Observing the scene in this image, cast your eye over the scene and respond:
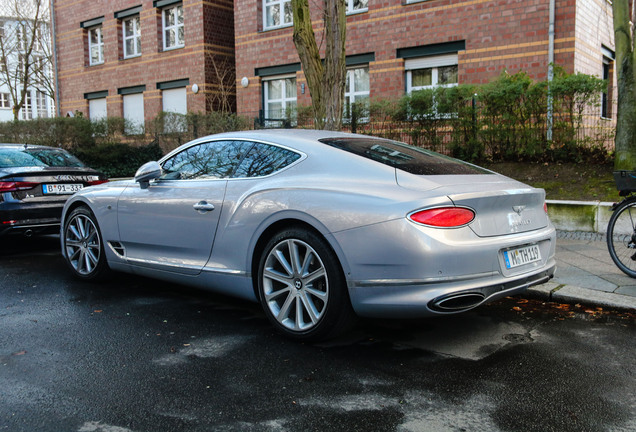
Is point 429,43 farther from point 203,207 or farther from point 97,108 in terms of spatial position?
point 97,108

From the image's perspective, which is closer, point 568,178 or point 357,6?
point 568,178

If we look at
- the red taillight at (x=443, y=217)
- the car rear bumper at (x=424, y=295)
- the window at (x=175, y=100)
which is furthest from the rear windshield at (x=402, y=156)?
the window at (x=175, y=100)

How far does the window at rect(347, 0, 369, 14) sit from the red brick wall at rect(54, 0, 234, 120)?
624cm

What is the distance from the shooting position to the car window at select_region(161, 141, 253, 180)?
15.1ft

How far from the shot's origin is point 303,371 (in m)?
3.41

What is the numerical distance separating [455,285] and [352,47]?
15.6 m

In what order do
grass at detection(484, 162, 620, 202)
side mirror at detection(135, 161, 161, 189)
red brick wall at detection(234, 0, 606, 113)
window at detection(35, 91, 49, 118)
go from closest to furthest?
side mirror at detection(135, 161, 161, 189) → grass at detection(484, 162, 620, 202) → red brick wall at detection(234, 0, 606, 113) → window at detection(35, 91, 49, 118)

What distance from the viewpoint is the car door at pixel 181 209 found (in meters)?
4.53

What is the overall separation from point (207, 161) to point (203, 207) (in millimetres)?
507

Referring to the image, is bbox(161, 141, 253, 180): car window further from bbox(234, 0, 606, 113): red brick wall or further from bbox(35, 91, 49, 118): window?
bbox(35, 91, 49, 118): window

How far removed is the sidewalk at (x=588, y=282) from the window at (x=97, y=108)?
76.3 feet

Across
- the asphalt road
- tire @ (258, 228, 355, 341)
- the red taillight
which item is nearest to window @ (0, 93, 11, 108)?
the asphalt road

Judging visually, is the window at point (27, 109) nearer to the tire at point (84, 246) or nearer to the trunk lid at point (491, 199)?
the tire at point (84, 246)

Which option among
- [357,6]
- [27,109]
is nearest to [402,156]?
[357,6]
